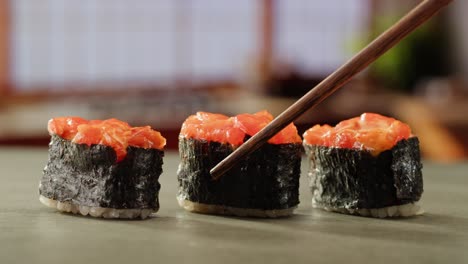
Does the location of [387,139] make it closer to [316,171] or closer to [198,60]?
[316,171]

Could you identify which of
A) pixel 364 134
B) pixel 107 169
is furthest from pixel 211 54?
pixel 107 169

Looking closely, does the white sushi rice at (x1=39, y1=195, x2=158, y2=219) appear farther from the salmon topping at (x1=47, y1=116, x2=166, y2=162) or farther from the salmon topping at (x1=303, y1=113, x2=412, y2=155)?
the salmon topping at (x1=303, y1=113, x2=412, y2=155)

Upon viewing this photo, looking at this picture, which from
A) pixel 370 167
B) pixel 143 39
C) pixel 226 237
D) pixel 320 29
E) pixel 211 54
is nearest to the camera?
pixel 226 237

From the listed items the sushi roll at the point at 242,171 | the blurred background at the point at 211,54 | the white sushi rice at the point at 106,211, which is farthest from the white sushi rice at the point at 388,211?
the blurred background at the point at 211,54

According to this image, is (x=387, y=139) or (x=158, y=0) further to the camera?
(x=158, y=0)

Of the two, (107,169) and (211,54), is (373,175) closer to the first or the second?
(107,169)

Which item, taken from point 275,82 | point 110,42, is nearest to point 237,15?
point 110,42
